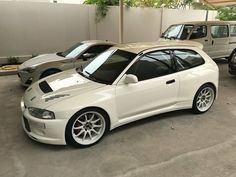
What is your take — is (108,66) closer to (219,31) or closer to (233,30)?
(219,31)

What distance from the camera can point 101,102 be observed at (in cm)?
342

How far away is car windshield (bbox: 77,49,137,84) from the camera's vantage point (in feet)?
12.4

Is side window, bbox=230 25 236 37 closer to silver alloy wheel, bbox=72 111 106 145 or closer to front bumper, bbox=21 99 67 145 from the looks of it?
silver alloy wheel, bbox=72 111 106 145

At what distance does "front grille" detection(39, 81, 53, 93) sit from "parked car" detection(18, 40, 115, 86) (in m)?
1.69

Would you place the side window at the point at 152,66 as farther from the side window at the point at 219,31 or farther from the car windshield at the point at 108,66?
the side window at the point at 219,31

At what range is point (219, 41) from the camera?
903 centimetres

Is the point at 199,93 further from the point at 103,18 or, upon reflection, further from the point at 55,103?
the point at 103,18

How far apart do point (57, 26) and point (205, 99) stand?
7.34 meters

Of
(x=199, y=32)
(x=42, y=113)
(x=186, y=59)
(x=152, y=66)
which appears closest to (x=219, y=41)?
(x=199, y=32)

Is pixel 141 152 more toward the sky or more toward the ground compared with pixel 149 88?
more toward the ground

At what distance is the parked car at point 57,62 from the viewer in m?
5.88

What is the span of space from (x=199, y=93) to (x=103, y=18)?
24.6 ft

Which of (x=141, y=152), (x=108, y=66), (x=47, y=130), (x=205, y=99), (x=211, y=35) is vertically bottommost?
(x=141, y=152)

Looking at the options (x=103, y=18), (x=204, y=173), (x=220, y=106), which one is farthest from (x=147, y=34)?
(x=204, y=173)
